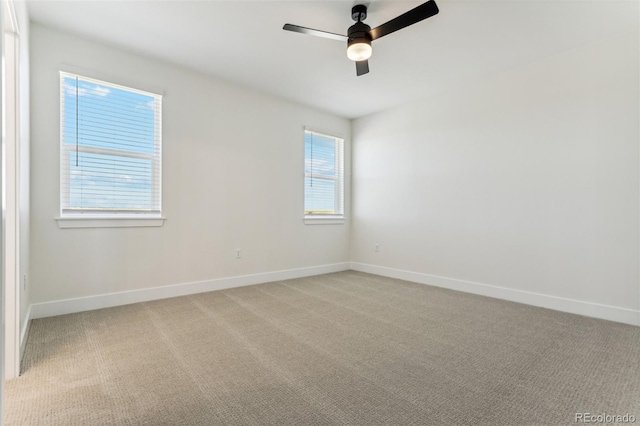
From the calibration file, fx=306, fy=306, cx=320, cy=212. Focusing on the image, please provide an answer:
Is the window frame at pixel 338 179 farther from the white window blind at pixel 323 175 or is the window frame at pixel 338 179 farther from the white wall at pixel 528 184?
the white wall at pixel 528 184

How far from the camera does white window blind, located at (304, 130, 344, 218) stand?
502cm

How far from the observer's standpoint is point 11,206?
189cm

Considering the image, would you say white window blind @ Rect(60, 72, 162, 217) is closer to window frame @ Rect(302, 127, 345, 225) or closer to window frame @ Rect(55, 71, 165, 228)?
window frame @ Rect(55, 71, 165, 228)

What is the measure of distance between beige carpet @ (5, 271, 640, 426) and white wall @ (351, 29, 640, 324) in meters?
0.54

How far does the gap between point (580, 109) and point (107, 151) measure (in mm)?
4900

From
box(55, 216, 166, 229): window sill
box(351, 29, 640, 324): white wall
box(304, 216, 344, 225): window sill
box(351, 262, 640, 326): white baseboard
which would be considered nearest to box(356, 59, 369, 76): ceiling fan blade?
box(351, 29, 640, 324): white wall

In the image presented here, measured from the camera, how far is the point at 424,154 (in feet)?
14.7

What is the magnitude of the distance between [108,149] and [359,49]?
106 inches

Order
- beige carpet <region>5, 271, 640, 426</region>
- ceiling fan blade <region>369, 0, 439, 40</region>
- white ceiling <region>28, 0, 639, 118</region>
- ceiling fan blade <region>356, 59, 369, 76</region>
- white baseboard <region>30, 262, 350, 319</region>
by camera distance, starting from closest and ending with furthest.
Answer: beige carpet <region>5, 271, 640, 426</region> < ceiling fan blade <region>369, 0, 439, 40</region> < white ceiling <region>28, 0, 639, 118</region> < ceiling fan blade <region>356, 59, 369, 76</region> < white baseboard <region>30, 262, 350, 319</region>

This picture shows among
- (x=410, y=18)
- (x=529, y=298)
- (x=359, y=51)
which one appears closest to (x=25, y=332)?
(x=359, y=51)

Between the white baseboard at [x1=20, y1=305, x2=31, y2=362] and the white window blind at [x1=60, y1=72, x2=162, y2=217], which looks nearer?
the white baseboard at [x1=20, y1=305, x2=31, y2=362]

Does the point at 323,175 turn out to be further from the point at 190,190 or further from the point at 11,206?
the point at 11,206

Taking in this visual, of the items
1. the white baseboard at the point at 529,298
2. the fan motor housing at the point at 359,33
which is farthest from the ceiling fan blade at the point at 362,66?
the white baseboard at the point at 529,298

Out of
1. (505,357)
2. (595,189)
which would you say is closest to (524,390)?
(505,357)
